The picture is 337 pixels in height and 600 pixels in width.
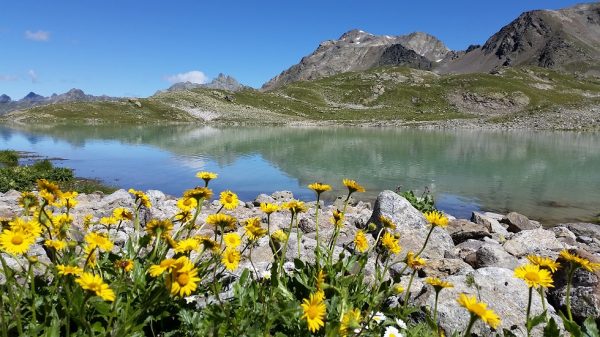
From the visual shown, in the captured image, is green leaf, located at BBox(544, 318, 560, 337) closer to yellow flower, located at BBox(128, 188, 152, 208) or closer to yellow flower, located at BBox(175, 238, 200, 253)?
yellow flower, located at BBox(175, 238, 200, 253)

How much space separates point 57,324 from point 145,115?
564 ft

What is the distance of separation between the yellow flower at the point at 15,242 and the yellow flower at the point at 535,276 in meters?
3.36

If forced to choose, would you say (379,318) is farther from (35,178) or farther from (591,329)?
(35,178)

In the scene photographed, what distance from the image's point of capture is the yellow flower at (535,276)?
300 cm

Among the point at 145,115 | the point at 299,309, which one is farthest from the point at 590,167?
the point at 145,115

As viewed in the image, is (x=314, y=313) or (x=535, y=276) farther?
(x=535, y=276)

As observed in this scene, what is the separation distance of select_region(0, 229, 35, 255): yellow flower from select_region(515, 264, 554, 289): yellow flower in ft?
11.0

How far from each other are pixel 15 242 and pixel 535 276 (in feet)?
11.5

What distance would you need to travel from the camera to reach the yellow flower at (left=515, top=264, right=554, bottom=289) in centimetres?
300

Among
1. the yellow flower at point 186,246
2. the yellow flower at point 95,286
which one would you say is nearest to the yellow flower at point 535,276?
the yellow flower at point 186,246

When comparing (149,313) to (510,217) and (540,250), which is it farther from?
(510,217)

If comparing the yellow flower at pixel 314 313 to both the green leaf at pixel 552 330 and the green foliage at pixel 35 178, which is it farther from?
the green foliage at pixel 35 178

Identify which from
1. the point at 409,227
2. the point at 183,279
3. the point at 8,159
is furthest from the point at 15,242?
the point at 8,159

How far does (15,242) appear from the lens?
9.41 feet
